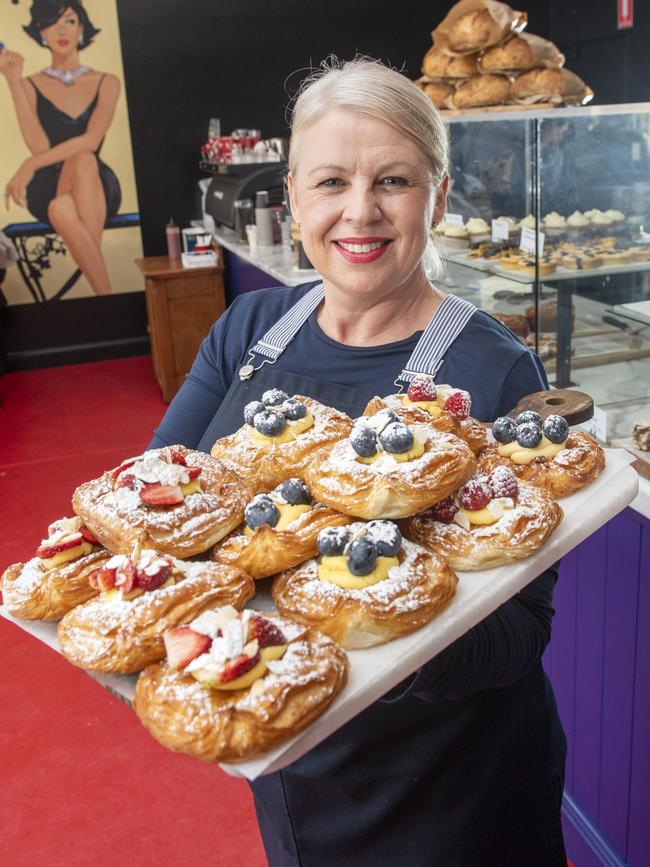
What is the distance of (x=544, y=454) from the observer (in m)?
1.33

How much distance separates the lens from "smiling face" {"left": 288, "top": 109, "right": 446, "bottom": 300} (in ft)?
5.02

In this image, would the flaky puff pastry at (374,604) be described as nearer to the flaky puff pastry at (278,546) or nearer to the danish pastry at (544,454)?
the flaky puff pastry at (278,546)

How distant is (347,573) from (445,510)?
21 cm

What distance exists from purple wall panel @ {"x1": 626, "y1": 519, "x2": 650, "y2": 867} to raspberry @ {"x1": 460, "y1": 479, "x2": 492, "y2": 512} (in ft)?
3.27

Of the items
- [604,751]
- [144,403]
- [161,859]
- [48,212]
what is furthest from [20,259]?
[604,751]

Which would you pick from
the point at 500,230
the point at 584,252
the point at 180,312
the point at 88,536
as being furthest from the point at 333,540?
the point at 180,312

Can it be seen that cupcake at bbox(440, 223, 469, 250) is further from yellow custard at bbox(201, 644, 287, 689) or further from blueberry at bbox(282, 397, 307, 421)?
yellow custard at bbox(201, 644, 287, 689)

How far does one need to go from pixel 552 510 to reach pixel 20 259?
7408mm

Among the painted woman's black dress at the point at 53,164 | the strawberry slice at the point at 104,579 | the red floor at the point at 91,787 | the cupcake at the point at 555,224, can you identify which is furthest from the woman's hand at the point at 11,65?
the strawberry slice at the point at 104,579

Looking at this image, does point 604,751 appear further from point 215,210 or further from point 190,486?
point 215,210

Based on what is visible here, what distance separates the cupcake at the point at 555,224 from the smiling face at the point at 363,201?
1.61 meters

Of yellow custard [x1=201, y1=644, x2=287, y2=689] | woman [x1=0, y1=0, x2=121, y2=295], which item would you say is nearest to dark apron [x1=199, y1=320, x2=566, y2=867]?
yellow custard [x1=201, y1=644, x2=287, y2=689]

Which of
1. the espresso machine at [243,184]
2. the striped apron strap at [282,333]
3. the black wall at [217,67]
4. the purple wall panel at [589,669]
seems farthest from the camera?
Answer: the black wall at [217,67]

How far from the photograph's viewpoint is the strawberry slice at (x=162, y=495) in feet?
3.78
